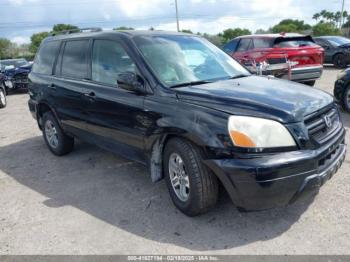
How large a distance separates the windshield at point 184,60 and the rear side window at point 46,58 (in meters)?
2.15

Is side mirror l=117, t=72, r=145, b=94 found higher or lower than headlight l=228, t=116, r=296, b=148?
higher

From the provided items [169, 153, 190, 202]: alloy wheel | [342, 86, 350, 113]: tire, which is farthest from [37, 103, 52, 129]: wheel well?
[342, 86, 350, 113]: tire

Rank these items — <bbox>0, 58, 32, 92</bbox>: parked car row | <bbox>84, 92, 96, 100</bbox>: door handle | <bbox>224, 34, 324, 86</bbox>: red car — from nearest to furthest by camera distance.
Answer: <bbox>84, 92, 96, 100</bbox>: door handle < <bbox>224, 34, 324, 86</bbox>: red car < <bbox>0, 58, 32, 92</bbox>: parked car row

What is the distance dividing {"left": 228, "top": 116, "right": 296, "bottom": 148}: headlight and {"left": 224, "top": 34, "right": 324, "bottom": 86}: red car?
6.80 metres

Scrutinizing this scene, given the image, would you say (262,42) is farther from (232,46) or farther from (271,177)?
(271,177)

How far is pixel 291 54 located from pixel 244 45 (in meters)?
1.70

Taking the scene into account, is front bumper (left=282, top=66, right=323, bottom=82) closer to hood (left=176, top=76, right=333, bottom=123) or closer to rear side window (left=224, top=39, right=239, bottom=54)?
rear side window (left=224, top=39, right=239, bottom=54)

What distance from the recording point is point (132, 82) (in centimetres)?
388

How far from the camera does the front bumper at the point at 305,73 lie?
9700mm

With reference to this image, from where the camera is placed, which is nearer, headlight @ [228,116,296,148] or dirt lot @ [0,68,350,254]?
headlight @ [228,116,296,148]

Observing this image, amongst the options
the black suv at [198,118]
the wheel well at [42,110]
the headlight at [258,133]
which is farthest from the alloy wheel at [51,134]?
the headlight at [258,133]

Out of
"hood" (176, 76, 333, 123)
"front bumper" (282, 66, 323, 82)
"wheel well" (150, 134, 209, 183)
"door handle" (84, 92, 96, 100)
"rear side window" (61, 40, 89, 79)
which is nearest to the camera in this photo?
"hood" (176, 76, 333, 123)

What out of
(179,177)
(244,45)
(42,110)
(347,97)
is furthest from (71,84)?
(244,45)

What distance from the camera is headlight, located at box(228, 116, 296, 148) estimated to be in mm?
3078
